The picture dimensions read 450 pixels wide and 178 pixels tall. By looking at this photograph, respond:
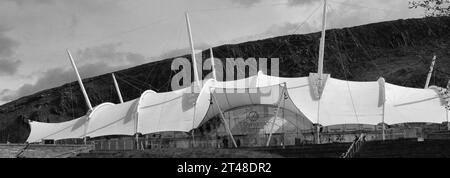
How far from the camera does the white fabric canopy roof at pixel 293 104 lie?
156 ft

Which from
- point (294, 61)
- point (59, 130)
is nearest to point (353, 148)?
point (59, 130)

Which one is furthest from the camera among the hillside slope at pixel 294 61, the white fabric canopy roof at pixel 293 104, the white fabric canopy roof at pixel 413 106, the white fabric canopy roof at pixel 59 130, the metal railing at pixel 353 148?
the hillside slope at pixel 294 61

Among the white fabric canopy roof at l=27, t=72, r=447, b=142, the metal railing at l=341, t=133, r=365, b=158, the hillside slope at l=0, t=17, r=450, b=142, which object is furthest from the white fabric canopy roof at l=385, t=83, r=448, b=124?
the hillside slope at l=0, t=17, r=450, b=142

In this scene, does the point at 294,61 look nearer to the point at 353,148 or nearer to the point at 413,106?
the point at 413,106

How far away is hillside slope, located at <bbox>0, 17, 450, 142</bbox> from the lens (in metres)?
142

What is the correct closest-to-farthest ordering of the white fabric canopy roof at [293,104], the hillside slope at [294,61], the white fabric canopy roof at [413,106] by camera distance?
the white fabric canopy roof at [293,104]
the white fabric canopy roof at [413,106]
the hillside slope at [294,61]

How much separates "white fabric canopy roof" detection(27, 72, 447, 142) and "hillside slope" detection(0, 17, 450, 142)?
84.6 m

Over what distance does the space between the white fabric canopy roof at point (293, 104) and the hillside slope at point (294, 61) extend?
278ft

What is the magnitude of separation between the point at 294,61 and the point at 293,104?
4122 inches

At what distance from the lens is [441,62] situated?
397ft

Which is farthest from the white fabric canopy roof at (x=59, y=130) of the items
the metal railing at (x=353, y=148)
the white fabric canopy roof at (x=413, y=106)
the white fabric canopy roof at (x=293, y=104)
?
the metal railing at (x=353, y=148)

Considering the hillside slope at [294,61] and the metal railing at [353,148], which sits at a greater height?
the hillside slope at [294,61]

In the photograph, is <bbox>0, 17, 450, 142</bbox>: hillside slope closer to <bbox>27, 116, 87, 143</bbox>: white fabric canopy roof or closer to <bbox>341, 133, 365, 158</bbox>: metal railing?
<bbox>27, 116, 87, 143</bbox>: white fabric canopy roof

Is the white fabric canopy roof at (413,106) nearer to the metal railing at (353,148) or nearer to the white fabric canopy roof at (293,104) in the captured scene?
the white fabric canopy roof at (293,104)
